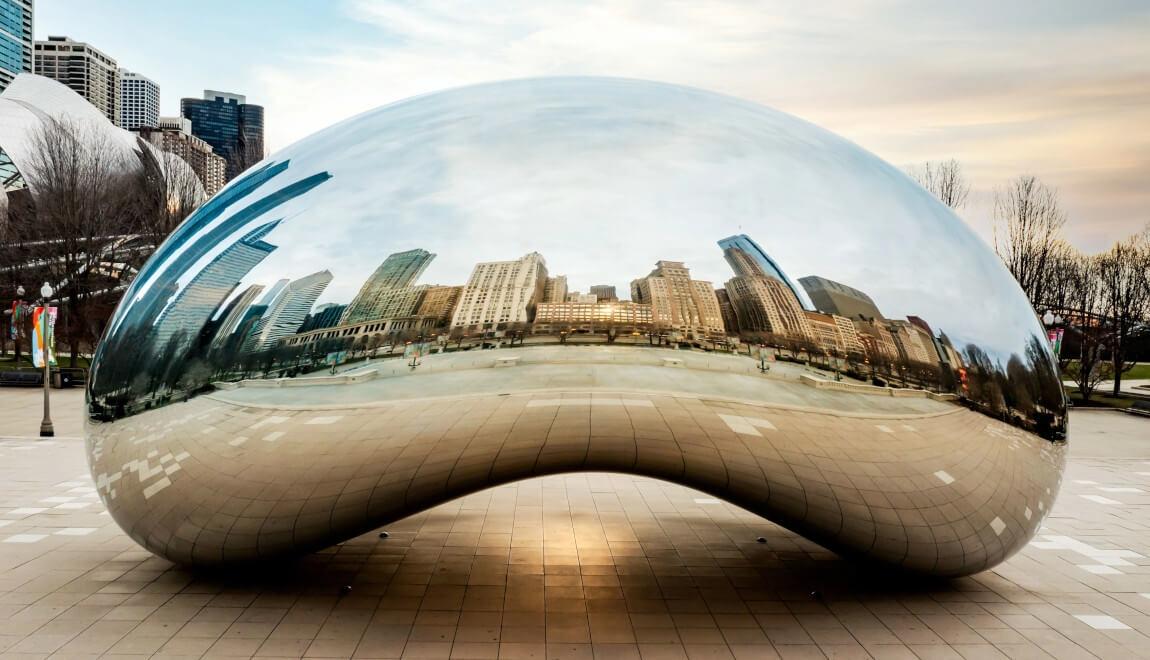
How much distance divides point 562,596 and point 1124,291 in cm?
4089

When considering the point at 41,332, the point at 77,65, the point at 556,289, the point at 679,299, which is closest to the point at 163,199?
the point at 41,332

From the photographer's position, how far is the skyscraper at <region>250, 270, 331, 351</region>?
507 centimetres

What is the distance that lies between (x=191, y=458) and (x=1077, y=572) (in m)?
7.87

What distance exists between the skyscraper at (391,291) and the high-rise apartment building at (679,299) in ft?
4.53

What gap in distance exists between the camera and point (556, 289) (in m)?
4.86

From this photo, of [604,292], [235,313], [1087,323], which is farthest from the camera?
[1087,323]

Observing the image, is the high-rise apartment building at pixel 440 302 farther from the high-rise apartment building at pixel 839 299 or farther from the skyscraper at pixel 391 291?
the high-rise apartment building at pixel 839 299

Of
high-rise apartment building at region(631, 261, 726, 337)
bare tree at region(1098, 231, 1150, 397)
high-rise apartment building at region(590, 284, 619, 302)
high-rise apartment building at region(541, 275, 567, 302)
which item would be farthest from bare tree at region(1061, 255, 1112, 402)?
high-rise apartment building at region(541, 275, 567, 302)

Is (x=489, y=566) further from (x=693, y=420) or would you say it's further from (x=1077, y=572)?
(x=1077, y=572)

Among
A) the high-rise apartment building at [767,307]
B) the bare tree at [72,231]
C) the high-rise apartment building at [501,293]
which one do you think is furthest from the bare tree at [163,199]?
the high-rise apartment building at [767,307]

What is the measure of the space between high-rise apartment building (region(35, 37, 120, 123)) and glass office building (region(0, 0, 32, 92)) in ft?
10.5

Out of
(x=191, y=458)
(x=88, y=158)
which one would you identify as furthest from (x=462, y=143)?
(x=88, y=158)

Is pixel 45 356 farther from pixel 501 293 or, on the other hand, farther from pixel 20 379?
pixel 501 293

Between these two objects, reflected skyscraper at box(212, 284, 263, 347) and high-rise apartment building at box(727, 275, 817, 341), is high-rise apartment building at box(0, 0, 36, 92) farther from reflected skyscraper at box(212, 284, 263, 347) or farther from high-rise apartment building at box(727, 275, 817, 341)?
high-rise apartment building at box(727, 275, 817, 341)
